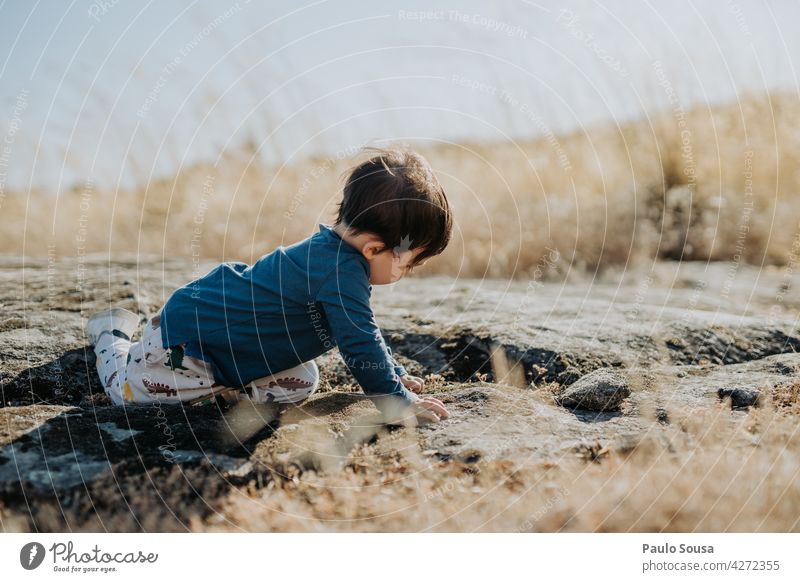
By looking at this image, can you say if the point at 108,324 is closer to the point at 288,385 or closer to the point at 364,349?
the point at 288,385

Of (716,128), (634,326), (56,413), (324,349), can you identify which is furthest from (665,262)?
(56,413)

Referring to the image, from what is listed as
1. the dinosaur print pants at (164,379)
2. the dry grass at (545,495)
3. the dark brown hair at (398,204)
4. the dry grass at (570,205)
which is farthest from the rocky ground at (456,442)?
the dry grass at (570,205)

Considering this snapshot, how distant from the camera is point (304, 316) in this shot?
2.58m

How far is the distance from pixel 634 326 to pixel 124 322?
7.06ft

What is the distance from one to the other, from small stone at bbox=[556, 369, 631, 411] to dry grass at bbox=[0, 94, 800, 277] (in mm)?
2341

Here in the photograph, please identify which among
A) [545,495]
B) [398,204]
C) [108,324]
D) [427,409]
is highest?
[398,204]

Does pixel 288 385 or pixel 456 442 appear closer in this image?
pixel 456 442

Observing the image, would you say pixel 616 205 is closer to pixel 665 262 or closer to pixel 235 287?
pixel 665 262

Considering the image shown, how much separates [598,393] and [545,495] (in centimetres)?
59

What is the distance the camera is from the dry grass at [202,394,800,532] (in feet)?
6.23

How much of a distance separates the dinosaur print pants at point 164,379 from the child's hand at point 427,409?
1.56ft

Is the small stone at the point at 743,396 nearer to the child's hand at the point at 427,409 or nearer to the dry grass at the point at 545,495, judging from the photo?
the dry grass at the point at 545,495

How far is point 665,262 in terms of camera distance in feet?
17.3

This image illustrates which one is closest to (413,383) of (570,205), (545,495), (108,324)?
(545,495)
